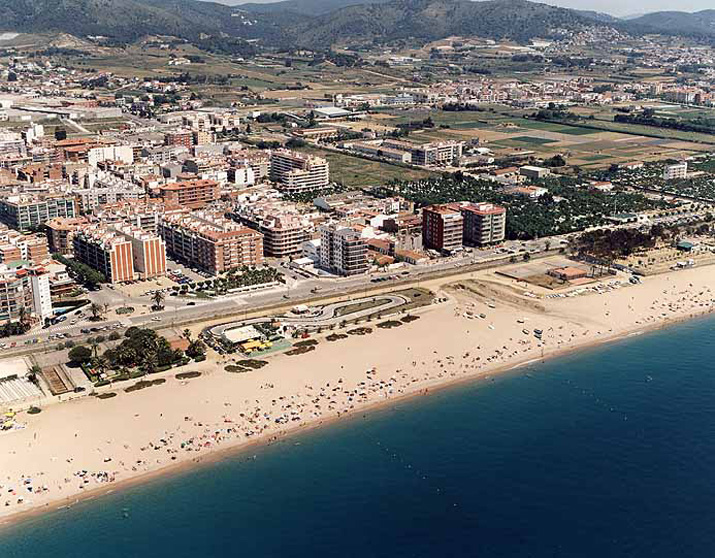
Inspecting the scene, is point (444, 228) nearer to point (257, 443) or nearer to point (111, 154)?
point (257, 443)

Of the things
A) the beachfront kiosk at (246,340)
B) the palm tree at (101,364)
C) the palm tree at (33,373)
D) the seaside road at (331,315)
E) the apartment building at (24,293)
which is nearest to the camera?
the palm tree at (33,373)

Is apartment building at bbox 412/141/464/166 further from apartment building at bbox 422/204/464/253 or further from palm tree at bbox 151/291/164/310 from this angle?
palm tree at bbox 151/291/164/310

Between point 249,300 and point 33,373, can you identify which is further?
point 249,300

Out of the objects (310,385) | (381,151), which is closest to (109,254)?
(310,385)

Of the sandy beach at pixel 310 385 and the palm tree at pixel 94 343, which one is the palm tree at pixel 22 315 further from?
the sandy beach at pixel 310 385

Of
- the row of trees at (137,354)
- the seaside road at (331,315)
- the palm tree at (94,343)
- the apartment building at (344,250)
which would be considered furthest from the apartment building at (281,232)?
the palm tree at (94,343)

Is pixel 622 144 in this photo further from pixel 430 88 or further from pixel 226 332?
pixel 226 332

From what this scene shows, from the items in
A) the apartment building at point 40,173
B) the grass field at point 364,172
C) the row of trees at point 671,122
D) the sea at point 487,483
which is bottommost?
the sea at point 487,483
